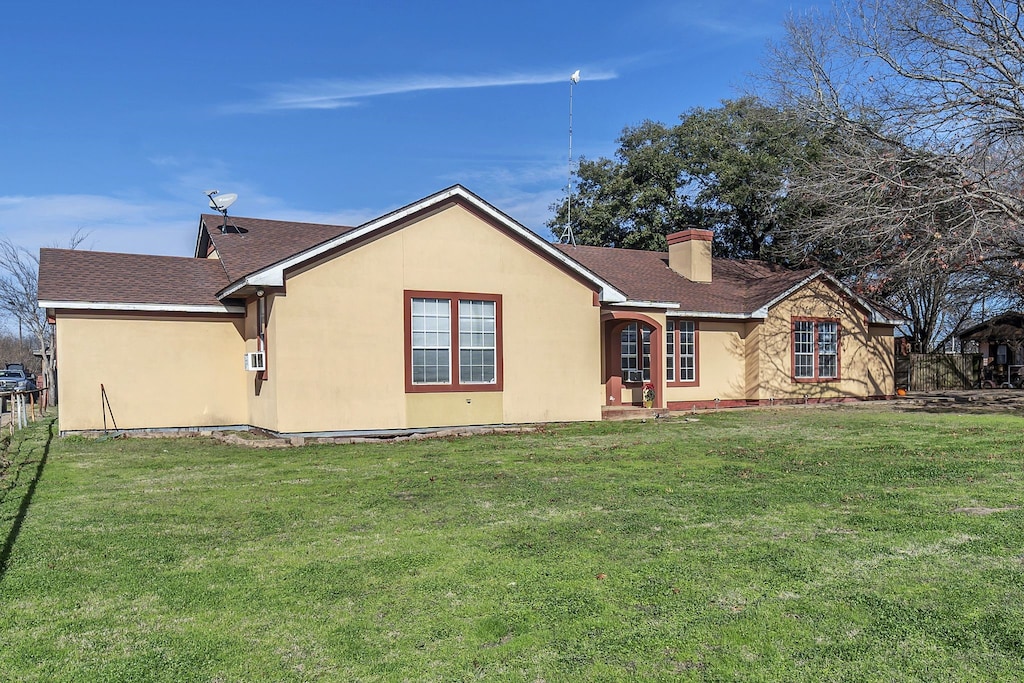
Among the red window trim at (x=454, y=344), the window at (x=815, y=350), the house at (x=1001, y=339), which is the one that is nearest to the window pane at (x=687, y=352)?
the window at (x=815, y=350)

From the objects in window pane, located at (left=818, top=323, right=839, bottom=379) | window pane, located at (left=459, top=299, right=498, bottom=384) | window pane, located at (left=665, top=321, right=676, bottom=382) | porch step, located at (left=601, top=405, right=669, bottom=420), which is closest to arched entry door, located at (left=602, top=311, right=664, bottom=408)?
porch step, located at (left=601, top=405, right=669, bottom=420)

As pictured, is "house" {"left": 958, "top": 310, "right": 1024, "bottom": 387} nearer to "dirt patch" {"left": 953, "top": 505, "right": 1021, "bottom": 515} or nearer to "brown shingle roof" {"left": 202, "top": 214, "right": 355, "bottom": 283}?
"brown shingle roof" {"left": 202, "top": 214, "right": 355, "bottom": 283}

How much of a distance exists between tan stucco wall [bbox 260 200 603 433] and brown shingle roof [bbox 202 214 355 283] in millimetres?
2545

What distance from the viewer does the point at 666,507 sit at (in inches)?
313

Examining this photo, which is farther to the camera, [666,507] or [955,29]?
[955,29]

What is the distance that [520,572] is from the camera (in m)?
5.76

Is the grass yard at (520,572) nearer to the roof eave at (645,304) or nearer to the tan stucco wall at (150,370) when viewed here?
the tan stucco wall at (150,370)

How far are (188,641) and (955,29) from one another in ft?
75.3

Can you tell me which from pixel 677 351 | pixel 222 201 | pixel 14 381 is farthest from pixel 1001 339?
pixel 14 381

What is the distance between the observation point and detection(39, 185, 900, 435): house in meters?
14.9

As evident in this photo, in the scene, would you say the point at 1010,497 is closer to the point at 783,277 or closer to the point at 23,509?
the point at 23,509

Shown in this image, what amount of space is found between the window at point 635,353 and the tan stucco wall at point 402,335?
3.14 m

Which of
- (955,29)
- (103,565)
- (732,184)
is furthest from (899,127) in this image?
(103,565)

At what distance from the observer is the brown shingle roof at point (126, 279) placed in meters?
15.7
